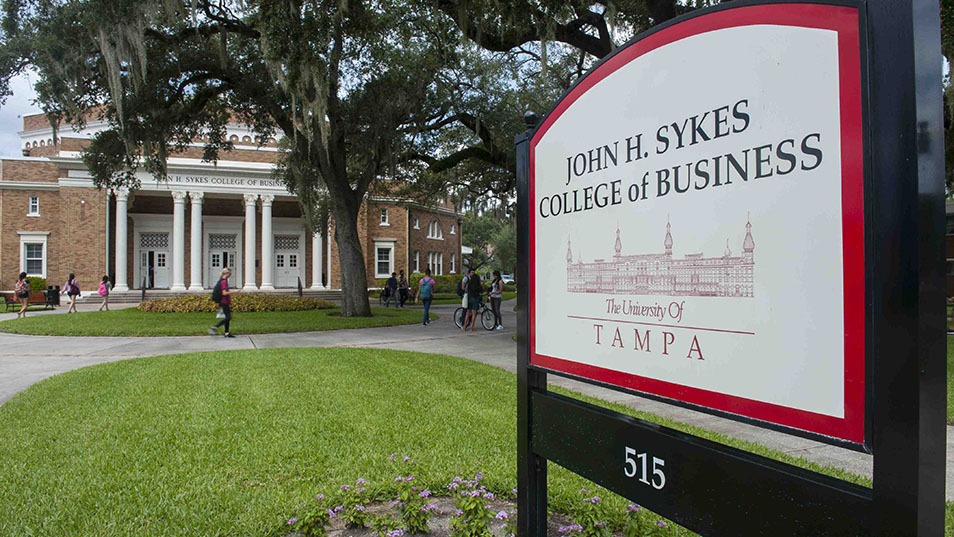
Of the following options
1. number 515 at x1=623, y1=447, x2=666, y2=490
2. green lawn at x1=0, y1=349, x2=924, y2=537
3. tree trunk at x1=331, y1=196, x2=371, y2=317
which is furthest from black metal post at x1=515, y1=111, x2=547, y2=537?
tree trunk at x1=331, y1=196, x2=371, y2=317

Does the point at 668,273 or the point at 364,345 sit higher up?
the point at 668,273

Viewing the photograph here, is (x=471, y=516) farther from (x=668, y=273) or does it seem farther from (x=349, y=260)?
(x=349, y=260)

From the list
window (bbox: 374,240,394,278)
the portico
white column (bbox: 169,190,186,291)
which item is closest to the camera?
white column (bbox: 169,190,186,291)

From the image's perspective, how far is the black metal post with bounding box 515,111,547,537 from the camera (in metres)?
2.57

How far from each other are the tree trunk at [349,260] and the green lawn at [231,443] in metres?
10.2

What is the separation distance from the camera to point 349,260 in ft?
59.4

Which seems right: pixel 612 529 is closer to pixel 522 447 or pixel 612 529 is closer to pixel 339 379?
pixel 522 447

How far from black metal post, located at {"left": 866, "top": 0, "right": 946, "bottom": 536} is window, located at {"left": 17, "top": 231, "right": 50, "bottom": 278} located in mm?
40548

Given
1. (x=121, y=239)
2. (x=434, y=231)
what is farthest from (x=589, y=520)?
(x=434, y=231)

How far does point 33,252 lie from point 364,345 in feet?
104

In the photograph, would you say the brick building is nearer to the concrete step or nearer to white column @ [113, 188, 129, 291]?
white column @ [113, 188, 129, 291]

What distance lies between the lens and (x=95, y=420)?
548 cm

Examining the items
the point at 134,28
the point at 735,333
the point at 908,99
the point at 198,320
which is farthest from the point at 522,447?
the point at 198,320

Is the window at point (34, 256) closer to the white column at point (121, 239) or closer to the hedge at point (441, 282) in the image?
the white column at point (121, 239)
